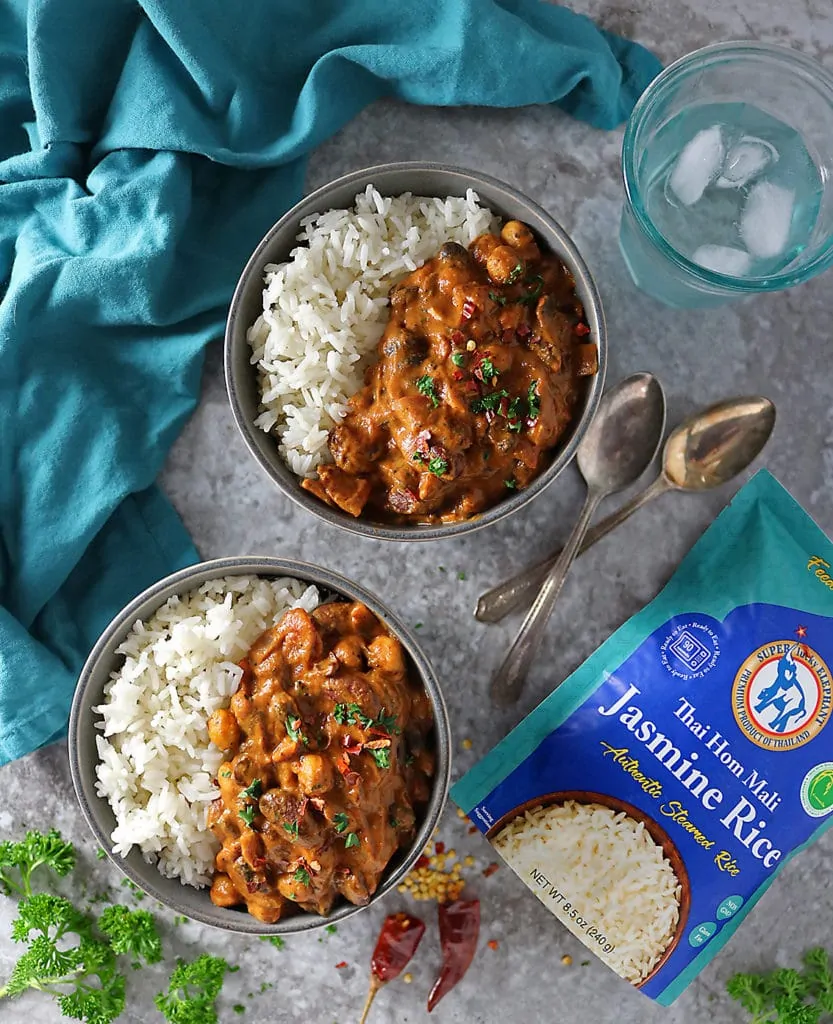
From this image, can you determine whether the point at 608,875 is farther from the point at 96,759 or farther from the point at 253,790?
the point at 96,759

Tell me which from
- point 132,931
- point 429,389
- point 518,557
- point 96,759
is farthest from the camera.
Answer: point 518,557

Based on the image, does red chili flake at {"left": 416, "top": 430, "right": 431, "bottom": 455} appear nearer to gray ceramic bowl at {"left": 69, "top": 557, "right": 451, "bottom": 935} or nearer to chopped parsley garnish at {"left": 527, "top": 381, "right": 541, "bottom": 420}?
chopped parsley garnish at {"left": 527, "top": 381, "right": 541, "bottom": 420}

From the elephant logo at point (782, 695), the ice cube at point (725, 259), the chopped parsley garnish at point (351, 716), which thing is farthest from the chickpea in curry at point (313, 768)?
the ice cube at point (725, 259)

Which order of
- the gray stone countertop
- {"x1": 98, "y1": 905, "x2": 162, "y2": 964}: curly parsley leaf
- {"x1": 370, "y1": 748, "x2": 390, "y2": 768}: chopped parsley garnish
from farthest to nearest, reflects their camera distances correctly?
1. the gray stone countertop
2. {"x1": 98, "y1": 905, "x2": 162, "y2": 964}: curly parsley leaf
3. {"x1": 370, "y1": 748, "x2": 390, "y2": 768}: chopped parsley garnish

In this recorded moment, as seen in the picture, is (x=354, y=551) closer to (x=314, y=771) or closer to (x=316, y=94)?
(x=314, y=771)

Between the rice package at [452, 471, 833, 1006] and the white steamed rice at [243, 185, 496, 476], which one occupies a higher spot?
the white steamed rice at [243, 185, 496, 476]

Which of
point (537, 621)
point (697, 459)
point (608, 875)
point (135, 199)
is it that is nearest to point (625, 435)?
point (697, 459)

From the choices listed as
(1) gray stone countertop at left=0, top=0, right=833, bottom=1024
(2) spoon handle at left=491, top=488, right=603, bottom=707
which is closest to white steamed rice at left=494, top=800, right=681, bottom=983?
(1) gray stone countertop at left=0, top=0, right=833, bottom=1024
